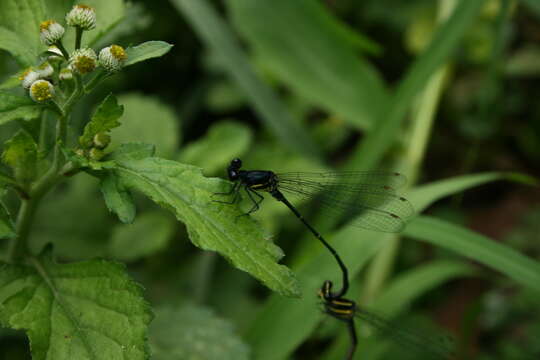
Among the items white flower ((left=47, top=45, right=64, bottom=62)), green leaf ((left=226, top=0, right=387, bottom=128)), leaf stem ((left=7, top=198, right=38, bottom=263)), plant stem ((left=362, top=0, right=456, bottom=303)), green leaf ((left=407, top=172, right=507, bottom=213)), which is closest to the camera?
white flower ((left=47, top=45, right=64, bottom=62))

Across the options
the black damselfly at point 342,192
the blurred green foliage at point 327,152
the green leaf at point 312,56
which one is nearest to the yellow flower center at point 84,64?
the blurred green foliage at point 327,152

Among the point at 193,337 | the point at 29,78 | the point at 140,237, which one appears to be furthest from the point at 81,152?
the point at 140,237

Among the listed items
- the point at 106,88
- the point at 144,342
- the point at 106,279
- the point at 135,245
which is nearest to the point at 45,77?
the point at 106,279

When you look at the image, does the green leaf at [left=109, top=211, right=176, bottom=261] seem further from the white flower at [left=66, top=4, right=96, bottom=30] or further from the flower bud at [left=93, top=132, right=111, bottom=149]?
the white flower at [left=66, top=4, right=96, bottom=30]

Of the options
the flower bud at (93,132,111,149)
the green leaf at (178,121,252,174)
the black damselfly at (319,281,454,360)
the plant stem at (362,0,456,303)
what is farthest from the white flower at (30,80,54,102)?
the plant stem at (362,0,456,303)

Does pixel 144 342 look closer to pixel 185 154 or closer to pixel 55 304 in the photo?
pixel 55 304

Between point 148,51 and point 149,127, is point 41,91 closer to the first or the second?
point 148,51
